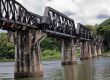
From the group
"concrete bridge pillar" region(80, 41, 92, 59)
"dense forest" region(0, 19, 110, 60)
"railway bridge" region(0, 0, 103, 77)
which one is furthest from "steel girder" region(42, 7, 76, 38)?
"dense forest" region(0, 19, 110, 60)

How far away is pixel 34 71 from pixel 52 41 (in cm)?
14193

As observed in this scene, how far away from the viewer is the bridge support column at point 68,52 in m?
97.1

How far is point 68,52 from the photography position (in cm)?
9819

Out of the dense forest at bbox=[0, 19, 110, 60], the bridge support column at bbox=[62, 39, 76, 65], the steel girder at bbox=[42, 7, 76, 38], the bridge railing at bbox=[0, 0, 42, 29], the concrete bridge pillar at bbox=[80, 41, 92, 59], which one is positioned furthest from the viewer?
the dense forest at bbox=[0, 19, 110, 60]

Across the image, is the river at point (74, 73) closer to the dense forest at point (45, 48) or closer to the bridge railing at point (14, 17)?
the bridge railing at point (14, 17)

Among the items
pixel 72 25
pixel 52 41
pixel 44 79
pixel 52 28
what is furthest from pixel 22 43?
pixel 52 41

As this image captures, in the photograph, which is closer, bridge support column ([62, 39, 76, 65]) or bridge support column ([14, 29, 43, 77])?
bridge support column ([14, 29, 43, 77])

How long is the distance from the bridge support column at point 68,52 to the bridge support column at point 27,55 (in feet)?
123

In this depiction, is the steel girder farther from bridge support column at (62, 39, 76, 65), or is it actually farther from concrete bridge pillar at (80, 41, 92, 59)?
concrete bridge pillar at (80, 41, 92, 59)

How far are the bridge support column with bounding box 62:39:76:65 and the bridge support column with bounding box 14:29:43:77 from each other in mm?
37616

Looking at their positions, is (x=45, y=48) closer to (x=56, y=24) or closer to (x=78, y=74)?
(x=56, y=24)

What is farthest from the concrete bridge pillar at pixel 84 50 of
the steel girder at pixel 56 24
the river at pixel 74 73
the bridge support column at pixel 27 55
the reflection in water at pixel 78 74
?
the bridge support column at pixel 27 55

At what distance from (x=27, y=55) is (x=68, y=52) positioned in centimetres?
4047

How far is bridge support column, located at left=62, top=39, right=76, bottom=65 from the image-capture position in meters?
97.1
